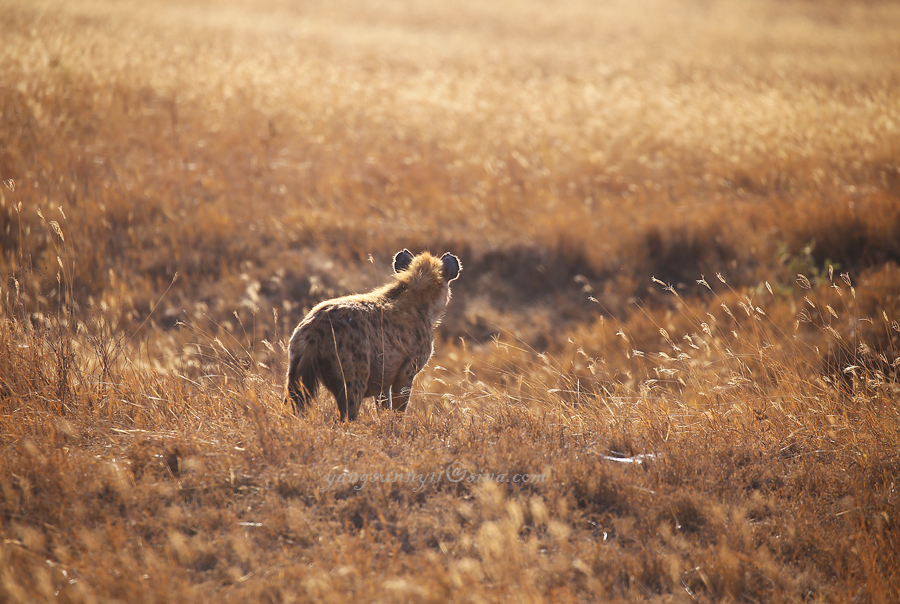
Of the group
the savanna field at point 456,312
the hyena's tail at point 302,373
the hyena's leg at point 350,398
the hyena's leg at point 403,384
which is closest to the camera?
the savanna field at point 456,312

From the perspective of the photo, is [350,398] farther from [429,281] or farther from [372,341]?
[429,281]

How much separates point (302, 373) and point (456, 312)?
5.24m

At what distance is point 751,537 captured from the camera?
11.7ft

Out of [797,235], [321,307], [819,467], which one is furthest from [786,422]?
[797,235]

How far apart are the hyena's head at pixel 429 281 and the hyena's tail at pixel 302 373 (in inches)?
53.0

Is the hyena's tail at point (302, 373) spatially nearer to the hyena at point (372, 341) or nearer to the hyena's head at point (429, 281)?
the hyena at point (372, 341)

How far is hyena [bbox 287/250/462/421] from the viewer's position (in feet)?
15.1

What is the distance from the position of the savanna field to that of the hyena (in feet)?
0.91

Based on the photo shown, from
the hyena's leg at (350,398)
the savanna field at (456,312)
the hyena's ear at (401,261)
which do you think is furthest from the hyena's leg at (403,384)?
the hyena's ear at (401,261)

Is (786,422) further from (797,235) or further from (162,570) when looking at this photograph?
(797,235)

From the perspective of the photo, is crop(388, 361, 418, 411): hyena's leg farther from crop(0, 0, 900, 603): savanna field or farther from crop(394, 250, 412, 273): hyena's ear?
crop(394, 250, 412, 273): hyena's ear

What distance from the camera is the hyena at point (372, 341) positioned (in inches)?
182

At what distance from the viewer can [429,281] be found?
229 inches

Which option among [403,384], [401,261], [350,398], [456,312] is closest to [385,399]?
[403,384]
